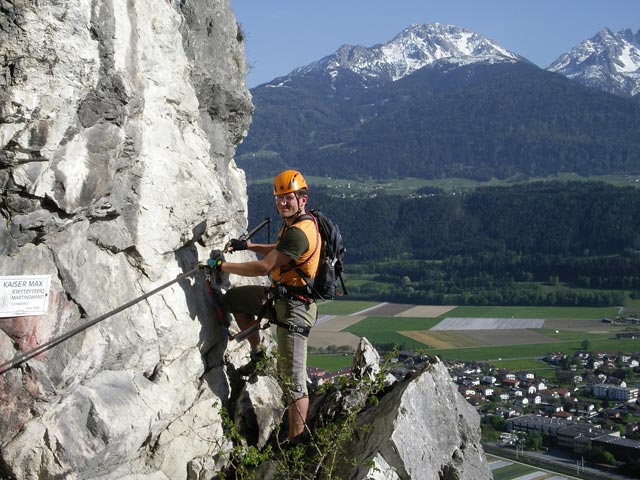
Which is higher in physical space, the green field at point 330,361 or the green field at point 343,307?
the green field at point 330,361

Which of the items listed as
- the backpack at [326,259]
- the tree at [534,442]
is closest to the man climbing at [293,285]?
the backpack at [326,259]

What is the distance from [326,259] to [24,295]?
3.42 metres

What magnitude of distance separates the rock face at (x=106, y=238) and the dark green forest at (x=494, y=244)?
104 meters

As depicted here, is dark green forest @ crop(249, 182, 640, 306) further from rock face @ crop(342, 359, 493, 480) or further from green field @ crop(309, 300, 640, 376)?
rock face @ crop(342, 359, 493, 480)

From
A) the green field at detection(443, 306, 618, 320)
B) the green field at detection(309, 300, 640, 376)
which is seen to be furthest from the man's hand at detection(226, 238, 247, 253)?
the green field at detection(443, 306, 618, 320)

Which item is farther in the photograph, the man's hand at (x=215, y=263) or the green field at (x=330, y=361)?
the green field at (x=330, y=361)

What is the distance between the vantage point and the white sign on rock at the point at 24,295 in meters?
6.88

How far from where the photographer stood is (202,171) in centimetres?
934

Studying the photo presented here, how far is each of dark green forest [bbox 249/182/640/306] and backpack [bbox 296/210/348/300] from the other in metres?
104

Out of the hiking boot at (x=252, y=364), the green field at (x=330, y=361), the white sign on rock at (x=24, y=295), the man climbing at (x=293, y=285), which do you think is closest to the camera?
the white sign on rock at (x=24, y=295)

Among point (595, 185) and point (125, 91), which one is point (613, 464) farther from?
point (595, 185)

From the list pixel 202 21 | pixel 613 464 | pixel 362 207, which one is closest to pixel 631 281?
pixel 362 207

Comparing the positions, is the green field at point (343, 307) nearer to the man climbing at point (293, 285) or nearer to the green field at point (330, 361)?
the green field at point (330, 361)

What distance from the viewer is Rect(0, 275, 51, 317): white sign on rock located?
688 cm
